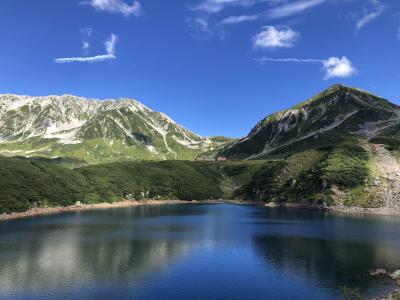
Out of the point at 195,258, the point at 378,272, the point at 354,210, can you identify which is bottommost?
the point at 195,258

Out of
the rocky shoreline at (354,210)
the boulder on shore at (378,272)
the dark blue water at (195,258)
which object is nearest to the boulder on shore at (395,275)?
the boulder on shore at (378,272)

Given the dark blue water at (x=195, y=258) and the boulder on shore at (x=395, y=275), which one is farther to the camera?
the boulder on shore at (x=395, y=275)

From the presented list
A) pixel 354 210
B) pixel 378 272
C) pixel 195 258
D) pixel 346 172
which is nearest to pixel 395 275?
pixel 378 272

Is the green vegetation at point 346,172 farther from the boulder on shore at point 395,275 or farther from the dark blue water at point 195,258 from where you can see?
the boulder on shore at point 395,275

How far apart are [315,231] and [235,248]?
113ft

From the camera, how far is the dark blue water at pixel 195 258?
200 feet

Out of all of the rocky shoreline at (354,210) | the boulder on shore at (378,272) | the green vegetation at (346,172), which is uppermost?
the green vegetation at (346,172)

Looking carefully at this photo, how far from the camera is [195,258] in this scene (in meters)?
84.9

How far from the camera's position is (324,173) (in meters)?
193

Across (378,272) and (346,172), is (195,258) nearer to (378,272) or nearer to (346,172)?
(378,272)

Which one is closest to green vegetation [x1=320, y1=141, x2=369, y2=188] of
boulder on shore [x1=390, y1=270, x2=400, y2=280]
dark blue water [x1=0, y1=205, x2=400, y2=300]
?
dark blue water [x1=0, y1=205, x2=400, y2=300]

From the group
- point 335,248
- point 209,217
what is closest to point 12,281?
point 335,248

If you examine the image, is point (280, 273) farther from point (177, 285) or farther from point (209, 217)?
point (209, 217)

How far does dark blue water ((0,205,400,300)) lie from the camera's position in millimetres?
60906
